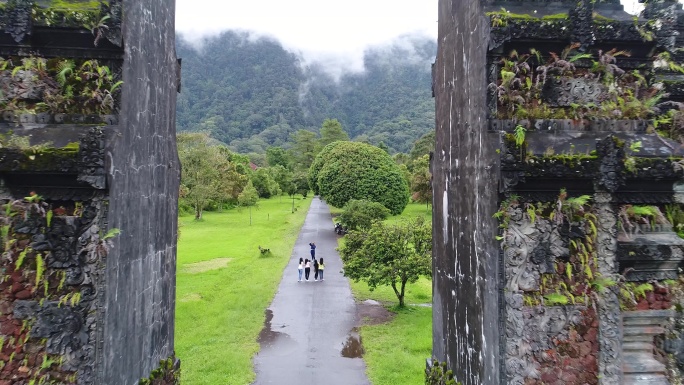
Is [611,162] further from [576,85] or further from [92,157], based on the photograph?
[92,157]

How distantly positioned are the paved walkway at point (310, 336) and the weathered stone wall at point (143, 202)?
153 inches

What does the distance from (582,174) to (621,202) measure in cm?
92

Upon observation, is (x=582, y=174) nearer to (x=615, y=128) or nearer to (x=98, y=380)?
(x=615, y=128)

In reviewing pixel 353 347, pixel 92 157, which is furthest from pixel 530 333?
pixel 353 347

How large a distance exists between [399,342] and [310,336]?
283cm

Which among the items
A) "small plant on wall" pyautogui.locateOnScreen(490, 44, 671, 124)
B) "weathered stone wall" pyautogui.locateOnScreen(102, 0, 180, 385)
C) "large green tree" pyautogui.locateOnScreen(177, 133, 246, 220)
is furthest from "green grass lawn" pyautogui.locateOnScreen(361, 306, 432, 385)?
"large green tree" pyautogui.locateOnScreen(177, 133, 246, 220)

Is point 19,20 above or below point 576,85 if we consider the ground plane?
above

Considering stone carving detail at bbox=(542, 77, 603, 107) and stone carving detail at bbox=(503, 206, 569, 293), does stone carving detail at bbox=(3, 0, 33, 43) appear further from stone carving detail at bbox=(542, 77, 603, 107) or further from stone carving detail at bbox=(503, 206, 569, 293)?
stone carving detail at bbox=(542, 77, 603, 107)

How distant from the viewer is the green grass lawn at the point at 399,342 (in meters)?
11.7

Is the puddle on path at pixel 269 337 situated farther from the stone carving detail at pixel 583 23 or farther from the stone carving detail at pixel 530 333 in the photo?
the stone carving detail at pixel 583 23

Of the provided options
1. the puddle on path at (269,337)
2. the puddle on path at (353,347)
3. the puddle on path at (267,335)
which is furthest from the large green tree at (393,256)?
the puddle on path at (269,337)

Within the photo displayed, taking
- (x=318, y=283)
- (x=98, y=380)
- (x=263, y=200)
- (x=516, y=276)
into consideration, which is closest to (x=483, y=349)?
(x=516, y=276)

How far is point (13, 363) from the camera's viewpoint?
6.04 metres

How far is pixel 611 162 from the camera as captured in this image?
613cm
